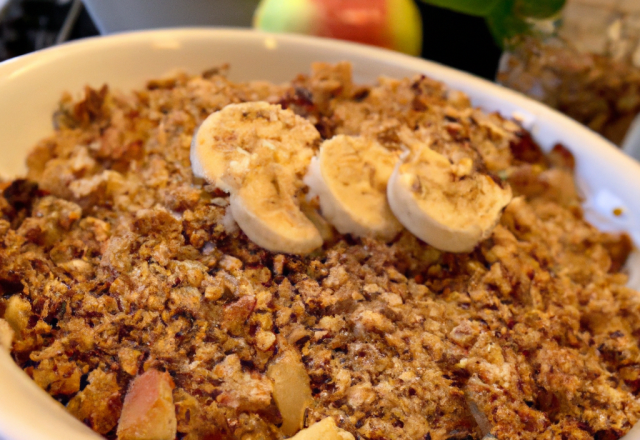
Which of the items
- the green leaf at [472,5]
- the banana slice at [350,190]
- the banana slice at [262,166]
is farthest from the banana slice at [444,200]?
the green leaf at [472,5]

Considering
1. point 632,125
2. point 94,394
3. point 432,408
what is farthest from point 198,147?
point 632,125

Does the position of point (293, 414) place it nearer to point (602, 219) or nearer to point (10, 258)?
point (10, 258)

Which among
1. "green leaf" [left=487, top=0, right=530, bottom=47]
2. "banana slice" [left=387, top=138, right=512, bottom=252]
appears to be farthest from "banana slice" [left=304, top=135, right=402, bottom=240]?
"green leaf" [left=487, top=0, right=530, bottom=47]

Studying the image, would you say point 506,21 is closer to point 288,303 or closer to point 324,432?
point 288,303

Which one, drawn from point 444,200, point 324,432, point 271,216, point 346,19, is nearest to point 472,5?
point 346,19

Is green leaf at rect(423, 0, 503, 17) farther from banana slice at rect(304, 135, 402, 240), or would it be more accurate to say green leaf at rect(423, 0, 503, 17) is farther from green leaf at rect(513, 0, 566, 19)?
banana slice at rect(304, 135, 402, 240)

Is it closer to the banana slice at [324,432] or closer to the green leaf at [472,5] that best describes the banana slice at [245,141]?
the banana slice at [324,432]
